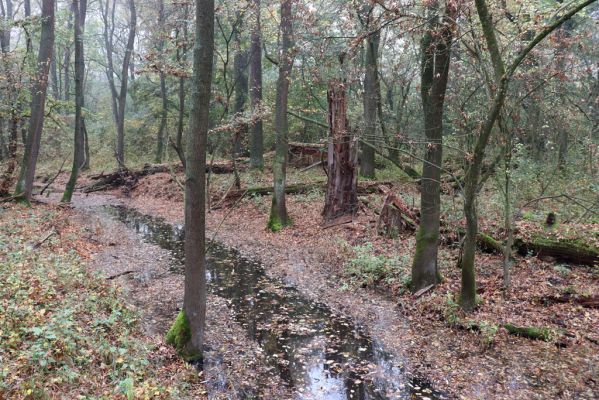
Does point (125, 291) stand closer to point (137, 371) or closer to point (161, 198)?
point (137, 371)

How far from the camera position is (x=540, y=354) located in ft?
19.9

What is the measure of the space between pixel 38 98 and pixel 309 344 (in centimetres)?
1426

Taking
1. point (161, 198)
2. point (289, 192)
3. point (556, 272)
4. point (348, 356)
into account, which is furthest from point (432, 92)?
point (161, 198)

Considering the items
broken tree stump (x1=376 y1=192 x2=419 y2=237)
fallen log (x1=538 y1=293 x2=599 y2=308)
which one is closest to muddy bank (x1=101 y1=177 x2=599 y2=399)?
fallen log (x1=538 y1=293 x2=599 y2=308)

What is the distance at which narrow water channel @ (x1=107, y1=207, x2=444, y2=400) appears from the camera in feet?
18.6

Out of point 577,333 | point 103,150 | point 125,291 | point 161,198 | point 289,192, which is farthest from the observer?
point 103,150

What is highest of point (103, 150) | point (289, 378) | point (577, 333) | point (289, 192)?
point (103, 150)

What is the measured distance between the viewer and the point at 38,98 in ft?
51.3

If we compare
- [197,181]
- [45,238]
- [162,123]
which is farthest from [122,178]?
[197,181]

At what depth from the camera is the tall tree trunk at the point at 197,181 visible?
5664 millimetres

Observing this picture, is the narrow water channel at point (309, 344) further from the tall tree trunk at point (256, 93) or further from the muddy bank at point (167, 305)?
the tall tree trunk at point (256, 93)

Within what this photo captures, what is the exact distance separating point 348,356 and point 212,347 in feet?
6.84

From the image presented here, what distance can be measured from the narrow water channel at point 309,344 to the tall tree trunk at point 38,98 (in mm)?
8737

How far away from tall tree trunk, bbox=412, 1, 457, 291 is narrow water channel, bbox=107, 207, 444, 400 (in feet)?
6.32
